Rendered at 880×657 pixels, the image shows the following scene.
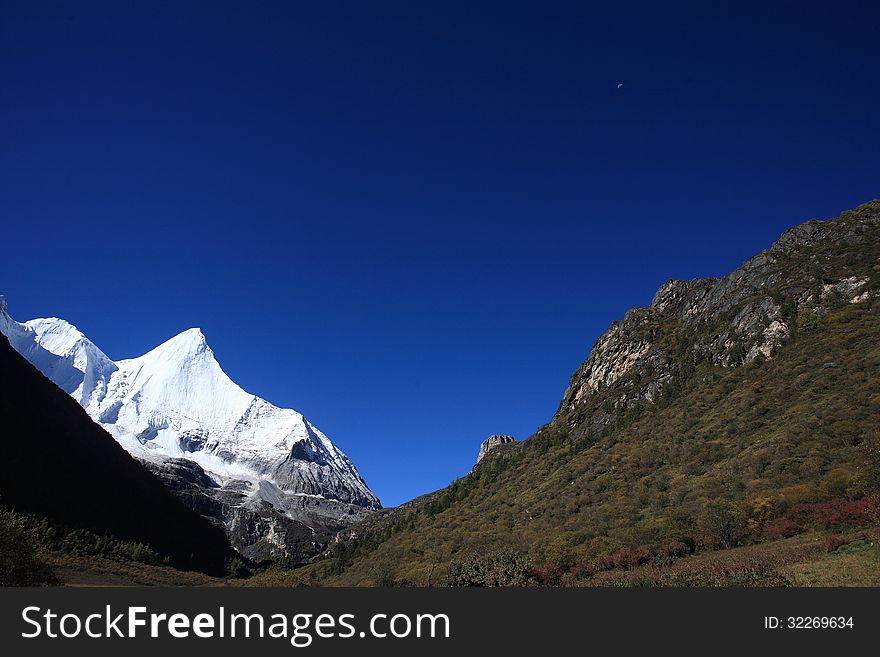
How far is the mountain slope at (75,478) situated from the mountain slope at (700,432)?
59.8 m

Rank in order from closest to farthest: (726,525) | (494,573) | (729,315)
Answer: (494,573) < (726,525) < (729,315)

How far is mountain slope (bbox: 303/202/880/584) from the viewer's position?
33531 millimetres

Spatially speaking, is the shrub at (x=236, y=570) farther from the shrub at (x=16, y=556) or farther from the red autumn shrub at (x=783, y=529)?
the red autumn shrub at (x=783, y=529)

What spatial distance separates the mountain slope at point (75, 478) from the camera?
10638 cm

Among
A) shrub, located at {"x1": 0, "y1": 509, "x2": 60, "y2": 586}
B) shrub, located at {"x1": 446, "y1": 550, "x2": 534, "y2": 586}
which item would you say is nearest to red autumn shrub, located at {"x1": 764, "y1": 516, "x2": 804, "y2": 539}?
shrub, located at {"x1": 446, "y1": 550, "x2": 534, "y2": 586}

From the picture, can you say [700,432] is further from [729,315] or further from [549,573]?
[729,315]

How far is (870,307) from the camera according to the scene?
55.0 m

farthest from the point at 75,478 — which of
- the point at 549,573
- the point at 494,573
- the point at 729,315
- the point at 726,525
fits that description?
the point at 729,315

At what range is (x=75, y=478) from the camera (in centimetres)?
12194

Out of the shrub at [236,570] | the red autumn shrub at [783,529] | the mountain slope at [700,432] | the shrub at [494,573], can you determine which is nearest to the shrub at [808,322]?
the mountain slope at [700,432]

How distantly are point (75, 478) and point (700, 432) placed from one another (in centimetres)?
13796

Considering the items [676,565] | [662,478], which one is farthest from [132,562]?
[676,565]

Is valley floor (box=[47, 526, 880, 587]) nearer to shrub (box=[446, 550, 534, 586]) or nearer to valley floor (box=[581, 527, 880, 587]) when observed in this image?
valley floor (box=[581, 527, 880, 587])

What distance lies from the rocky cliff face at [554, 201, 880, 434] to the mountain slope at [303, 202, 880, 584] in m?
0.32
